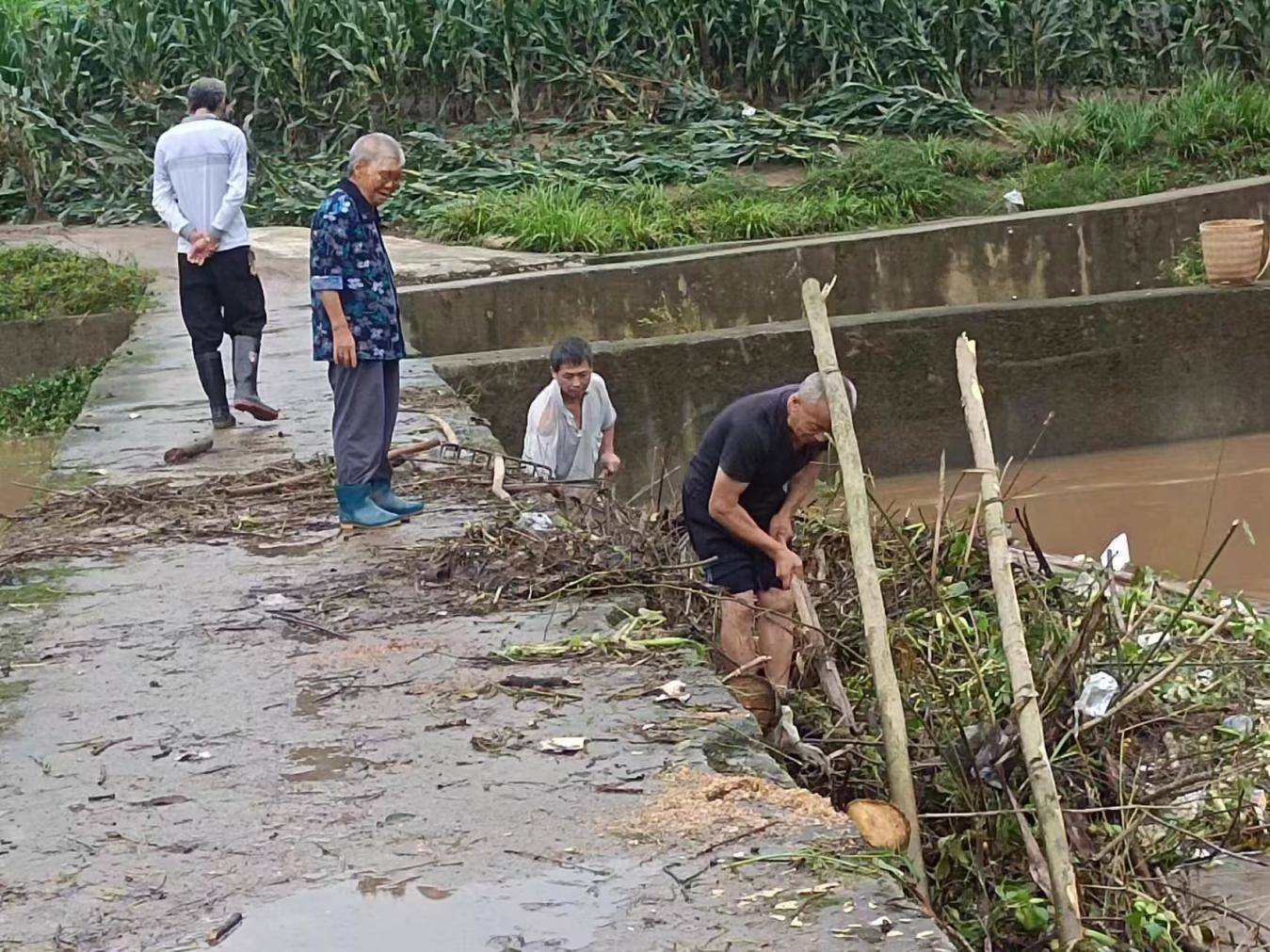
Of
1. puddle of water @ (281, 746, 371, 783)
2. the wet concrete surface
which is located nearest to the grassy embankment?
the wet concrete surface

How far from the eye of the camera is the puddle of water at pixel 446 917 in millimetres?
3418

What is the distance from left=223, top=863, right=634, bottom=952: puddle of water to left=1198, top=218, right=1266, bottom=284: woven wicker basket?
1018cm

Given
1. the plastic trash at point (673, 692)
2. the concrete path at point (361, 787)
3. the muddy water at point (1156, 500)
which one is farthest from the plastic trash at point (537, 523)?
the muddy water at point (1156, 500)

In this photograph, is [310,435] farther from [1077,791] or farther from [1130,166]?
[1130,166]

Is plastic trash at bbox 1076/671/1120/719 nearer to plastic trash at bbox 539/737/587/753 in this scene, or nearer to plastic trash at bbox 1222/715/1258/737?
plastic trash at bbox 1222/715/1258/737

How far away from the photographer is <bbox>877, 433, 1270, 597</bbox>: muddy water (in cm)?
987

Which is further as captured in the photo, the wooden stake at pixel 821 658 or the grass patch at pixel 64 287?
the grass patch at pixel 64 287

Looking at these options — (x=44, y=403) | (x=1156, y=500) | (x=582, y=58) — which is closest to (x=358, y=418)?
(x=1156, y=500)

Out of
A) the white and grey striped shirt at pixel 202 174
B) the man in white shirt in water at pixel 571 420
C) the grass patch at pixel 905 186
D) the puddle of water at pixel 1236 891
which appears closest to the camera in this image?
the puddle of water at pixel 1236 891

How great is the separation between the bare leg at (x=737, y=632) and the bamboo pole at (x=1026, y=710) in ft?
6.22

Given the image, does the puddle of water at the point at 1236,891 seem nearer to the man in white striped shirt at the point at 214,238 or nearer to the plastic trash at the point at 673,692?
the plastic trash at the point at 673,692

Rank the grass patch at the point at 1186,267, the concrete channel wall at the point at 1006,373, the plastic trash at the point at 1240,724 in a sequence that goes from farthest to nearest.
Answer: the grass patch at the point at 1186,267, the concrete channel wall at the point at 1006,373, the plastic trash at the point at 1240,724

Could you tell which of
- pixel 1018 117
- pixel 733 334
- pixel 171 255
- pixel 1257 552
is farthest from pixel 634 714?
pixel 1018 117

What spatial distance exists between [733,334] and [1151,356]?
3.06 meters
